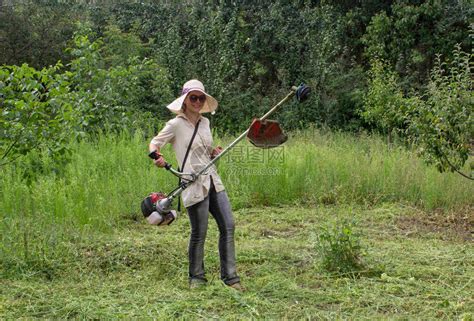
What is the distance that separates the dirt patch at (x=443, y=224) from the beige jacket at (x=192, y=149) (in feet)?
9.50

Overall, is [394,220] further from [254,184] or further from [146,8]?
[146,8]

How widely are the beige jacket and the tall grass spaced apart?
1776 millimetres

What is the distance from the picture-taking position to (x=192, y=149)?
5.03 meters

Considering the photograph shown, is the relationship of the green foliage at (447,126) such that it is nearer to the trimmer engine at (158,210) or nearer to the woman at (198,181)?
the woman at (198,181)

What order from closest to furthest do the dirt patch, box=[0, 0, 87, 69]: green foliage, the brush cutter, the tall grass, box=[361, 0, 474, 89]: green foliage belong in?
the brush cutter, the tall grass, the dirt patch, box=[361, 0, 474, 89]: green foliage, box=[0, 0, 87, 69]: green foliage

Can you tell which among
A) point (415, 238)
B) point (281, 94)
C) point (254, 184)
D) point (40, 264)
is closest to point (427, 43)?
point (281, 94)

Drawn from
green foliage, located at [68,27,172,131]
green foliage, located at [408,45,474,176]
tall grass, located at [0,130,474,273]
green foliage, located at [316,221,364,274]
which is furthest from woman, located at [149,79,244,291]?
green foliage, located at [408,45,474,176]

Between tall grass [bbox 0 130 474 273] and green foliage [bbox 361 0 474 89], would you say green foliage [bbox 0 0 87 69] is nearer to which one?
tall grass [bbox 0 130 474 273]

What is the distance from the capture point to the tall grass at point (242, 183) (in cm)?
692

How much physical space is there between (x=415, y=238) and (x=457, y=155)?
1.15 metres

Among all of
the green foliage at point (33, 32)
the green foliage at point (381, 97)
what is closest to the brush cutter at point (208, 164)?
the green foliage at point (381, 97)

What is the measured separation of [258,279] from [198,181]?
3.20ft

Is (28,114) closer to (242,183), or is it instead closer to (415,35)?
(242,183)

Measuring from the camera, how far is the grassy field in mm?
4699
